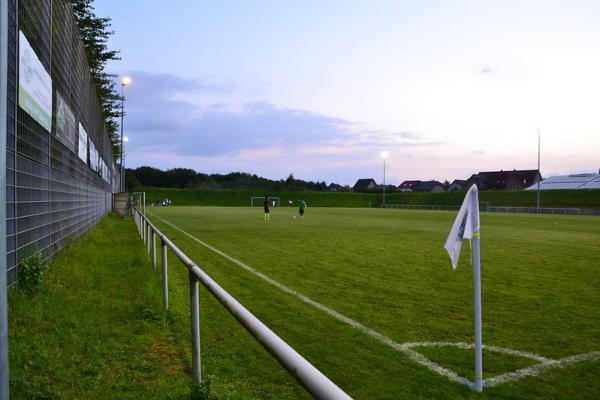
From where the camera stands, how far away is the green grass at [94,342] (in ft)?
12.4

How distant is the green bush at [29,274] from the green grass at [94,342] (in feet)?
0.42

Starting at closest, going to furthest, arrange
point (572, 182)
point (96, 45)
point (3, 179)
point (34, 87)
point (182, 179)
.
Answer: point (3, 179) < point (34, 87) < point (96, 45) < point (572, 182) < point (182, 179)

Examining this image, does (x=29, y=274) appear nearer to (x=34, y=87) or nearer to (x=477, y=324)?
(x=34, y=87)

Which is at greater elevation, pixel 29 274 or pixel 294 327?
pixel 29 274

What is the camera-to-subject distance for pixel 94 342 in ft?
15.8

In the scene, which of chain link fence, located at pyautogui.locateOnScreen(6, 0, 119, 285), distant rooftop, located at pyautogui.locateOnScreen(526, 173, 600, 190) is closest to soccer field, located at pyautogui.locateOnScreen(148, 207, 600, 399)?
chain link fence, located at pyautogui.locateOnScreen(6, 0, 119, 285)

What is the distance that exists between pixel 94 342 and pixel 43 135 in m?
4.94

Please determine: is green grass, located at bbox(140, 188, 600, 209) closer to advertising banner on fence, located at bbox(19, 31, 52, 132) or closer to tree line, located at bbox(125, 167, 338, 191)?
tree line, located at bbox(125, 167, 338, 191)

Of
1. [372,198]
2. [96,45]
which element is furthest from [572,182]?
[96,45]

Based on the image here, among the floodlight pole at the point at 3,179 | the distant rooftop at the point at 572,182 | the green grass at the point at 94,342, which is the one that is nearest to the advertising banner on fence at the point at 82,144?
the green grass at the point at 94,342

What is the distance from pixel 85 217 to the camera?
52.0 feet

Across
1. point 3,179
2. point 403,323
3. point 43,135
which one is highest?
point 43,135

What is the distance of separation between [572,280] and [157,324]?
336 inches

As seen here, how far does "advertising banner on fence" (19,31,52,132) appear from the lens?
21.0 ft
